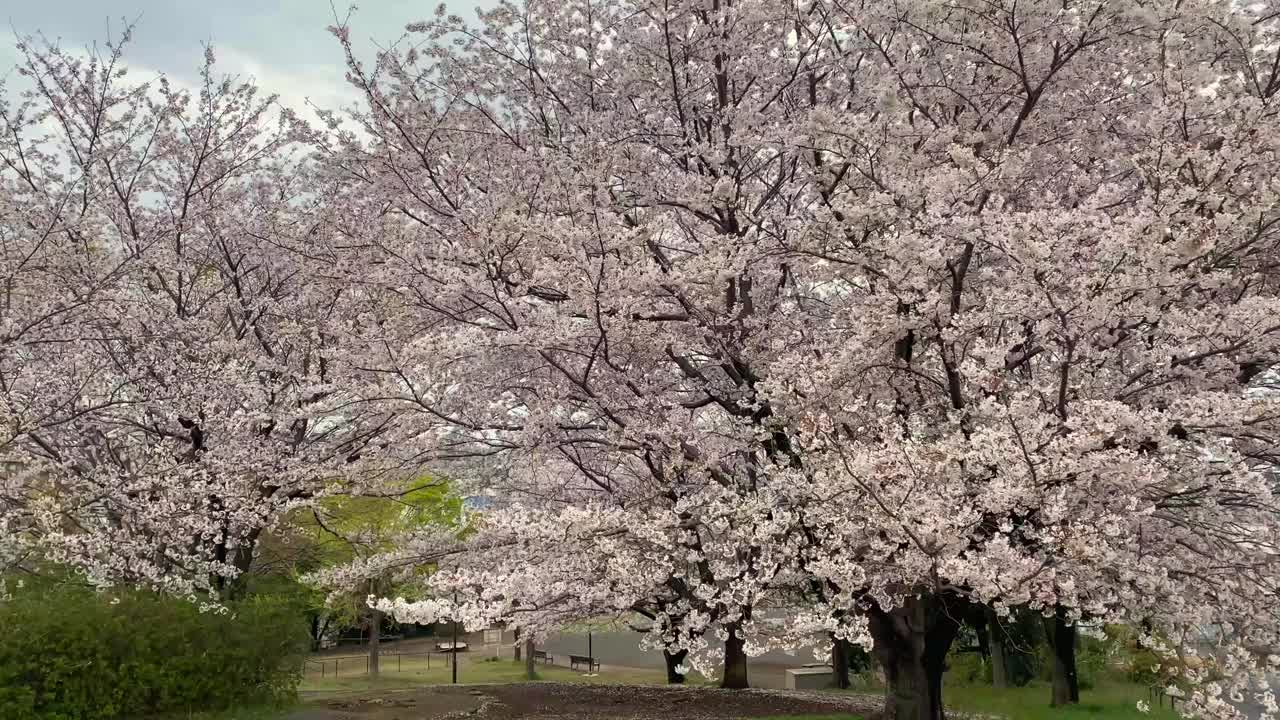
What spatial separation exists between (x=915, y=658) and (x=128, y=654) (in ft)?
29.6

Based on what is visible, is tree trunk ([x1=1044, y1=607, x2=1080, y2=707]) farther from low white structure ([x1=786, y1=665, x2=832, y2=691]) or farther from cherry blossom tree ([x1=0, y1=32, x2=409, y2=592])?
cherry blossom tree ([x1=0, y1=32, x2=409, y2=592])

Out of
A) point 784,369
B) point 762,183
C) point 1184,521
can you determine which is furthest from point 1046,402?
point 762,183

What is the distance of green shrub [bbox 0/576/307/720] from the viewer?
31.0ft

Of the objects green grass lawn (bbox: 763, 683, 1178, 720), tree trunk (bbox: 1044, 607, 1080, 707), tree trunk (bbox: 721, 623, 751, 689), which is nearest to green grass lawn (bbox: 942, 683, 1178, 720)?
green grass lawn (bbox: 763, 683, 1178, 720)

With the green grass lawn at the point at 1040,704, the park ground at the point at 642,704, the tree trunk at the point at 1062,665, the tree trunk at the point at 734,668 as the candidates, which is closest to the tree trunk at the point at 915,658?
the park ground at the point at 642,704

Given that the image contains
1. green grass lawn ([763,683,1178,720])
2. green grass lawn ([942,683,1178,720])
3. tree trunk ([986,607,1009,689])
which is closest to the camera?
green grass lawn ([763,683,1178,720])

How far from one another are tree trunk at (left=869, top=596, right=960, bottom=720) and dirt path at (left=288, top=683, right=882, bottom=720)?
60.3 inches

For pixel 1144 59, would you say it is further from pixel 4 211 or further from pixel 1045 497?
pixel 4 211

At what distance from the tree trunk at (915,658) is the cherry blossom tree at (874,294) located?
46 mm

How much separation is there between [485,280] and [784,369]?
2.90 m

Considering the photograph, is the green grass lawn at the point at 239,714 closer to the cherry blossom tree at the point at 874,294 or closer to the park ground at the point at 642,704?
the park ground at the point at 642,704

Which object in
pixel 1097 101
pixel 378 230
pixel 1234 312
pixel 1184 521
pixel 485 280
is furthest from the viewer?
pixel 378 230

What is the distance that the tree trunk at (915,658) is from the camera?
382 inches

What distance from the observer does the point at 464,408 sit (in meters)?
9.27
